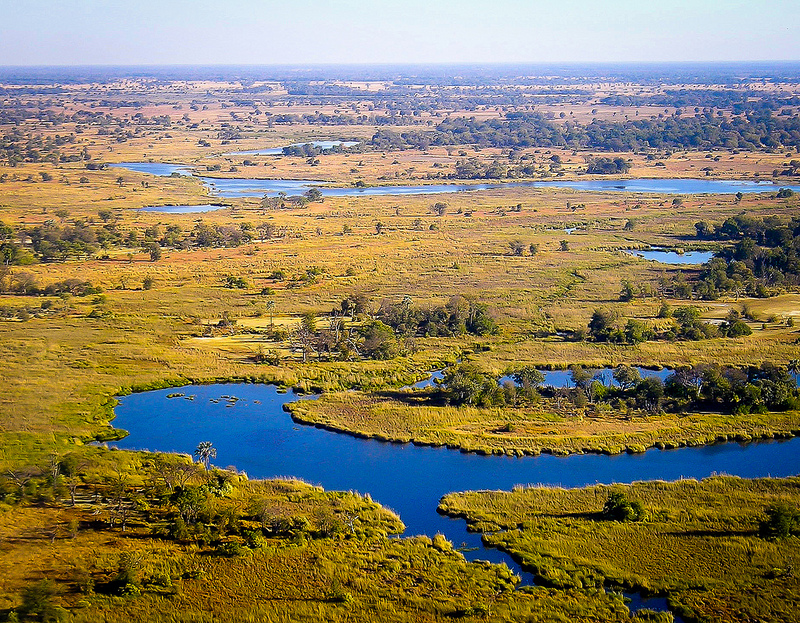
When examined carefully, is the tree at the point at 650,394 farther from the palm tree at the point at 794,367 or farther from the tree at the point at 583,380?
the palm tree at the point at 794,367

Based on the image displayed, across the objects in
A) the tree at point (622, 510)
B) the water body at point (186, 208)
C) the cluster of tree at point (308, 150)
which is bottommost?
the tree at point (622, 510)

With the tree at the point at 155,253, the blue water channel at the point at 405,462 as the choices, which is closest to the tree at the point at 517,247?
the tree at the point at 155,253

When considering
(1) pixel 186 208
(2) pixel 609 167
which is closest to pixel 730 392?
(1) pixel 186 208

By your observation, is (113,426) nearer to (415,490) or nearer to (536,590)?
(415,490)

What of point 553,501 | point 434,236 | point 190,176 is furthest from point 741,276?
point 190,176

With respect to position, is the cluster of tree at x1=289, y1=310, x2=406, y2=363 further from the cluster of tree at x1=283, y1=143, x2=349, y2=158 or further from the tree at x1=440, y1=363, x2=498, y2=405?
the cluster of tree at x1=283, y1=143, x2=349, y2=158
